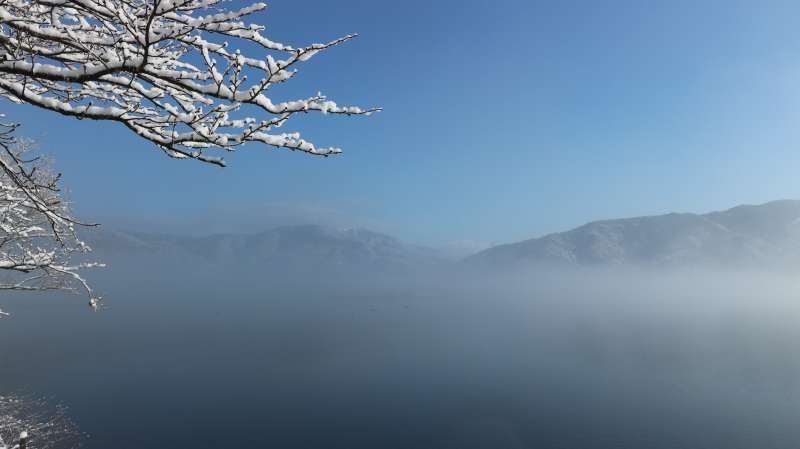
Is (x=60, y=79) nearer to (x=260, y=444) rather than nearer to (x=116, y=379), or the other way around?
(x=260, y=444)

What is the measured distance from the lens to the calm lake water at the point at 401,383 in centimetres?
3834

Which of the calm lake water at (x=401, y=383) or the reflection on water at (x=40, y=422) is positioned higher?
the reflection on water at (x=40, y=422)

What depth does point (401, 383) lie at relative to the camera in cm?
5444

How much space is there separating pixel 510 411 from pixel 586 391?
1467 centimetres

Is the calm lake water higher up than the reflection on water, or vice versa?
the reflection on water

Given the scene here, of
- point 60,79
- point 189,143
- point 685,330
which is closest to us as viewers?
point 60,79

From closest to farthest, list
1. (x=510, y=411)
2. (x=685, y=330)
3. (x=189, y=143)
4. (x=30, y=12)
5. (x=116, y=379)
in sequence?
(x=30, y=12) → (x=189, y=143) → (x=510, y=411) → (x=116, y=379) → (x=685, y=330)

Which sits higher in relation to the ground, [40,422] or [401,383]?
[40,422]

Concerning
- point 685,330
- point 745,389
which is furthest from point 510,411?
point 685,330

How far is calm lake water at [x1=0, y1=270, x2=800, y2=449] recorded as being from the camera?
38.3 m

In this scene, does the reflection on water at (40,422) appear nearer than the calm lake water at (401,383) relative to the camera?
Yes

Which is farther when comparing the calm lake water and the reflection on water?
the calm lake water

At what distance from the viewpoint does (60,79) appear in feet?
11.4

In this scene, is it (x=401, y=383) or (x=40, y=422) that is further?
(x=401, y=383)
